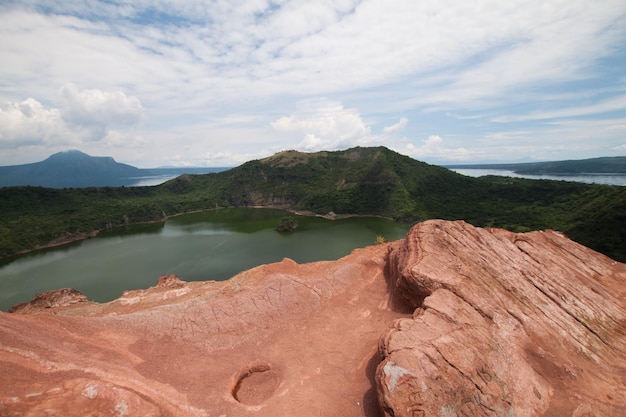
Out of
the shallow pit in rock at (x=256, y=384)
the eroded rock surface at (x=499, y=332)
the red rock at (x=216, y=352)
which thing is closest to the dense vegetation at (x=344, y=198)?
the eroded rock surface at (x=499, y=332)

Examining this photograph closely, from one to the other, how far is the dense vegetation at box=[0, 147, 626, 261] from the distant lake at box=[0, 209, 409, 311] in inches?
431

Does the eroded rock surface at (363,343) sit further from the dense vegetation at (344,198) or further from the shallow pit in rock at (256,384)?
the dense vegetation at (344,198)

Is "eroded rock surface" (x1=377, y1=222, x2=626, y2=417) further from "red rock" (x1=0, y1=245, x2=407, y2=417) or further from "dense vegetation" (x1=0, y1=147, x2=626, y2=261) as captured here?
"dense vegetation" (x1=0, y1=147, x2=626, y2=261)

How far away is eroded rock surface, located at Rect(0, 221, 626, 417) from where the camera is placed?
37.6 ft

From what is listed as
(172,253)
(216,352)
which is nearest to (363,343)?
(216,352)

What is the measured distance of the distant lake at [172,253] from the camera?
59781 millimetres

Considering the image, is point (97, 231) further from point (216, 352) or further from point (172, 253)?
point (216, 352)

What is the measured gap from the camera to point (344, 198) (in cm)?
12950

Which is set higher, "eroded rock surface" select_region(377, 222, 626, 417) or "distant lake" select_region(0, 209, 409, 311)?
"eroded rock surface" select_region(377, 222, 626, 417)

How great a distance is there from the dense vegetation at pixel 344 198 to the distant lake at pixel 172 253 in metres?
11.0

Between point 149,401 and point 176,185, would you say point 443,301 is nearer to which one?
point 149,401

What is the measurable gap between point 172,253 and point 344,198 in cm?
7354

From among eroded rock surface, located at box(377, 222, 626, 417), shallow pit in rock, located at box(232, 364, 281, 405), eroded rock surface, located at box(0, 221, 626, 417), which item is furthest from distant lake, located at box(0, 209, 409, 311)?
eroded rock surface, located at box(377, 222, 626, 417)

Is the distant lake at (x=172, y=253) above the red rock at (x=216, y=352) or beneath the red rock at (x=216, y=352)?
beneath
